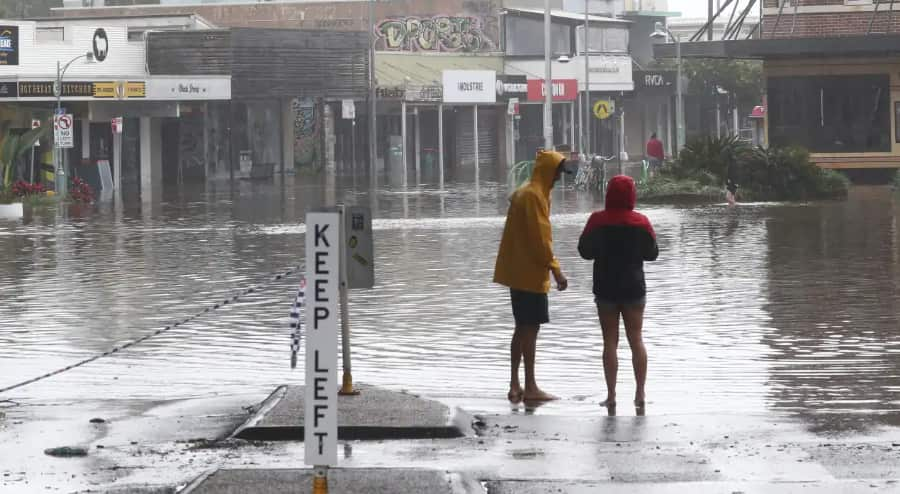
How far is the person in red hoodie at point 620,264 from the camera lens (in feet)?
36.2

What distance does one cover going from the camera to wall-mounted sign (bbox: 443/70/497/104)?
73125 mm

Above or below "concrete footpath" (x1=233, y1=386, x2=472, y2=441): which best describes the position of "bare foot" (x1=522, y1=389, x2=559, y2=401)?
below

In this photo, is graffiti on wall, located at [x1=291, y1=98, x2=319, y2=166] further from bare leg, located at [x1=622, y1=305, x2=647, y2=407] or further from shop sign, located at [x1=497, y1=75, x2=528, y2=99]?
bare leg, located at [x1=622, y1=305, x2=647, y2=407]

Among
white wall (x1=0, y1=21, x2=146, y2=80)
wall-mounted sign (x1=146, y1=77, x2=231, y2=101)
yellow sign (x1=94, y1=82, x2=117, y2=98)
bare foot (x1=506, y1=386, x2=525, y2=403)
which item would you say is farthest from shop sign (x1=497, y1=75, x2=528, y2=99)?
bare foot (x1=506, y1=386, x2=525, y2=403)

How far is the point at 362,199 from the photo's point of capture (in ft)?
143

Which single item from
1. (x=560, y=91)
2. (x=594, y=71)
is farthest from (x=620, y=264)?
(x=594, y=71)

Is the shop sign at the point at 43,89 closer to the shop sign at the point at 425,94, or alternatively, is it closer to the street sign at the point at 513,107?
the shop sign at the point at 425,94

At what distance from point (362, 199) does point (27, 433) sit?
33640 mm

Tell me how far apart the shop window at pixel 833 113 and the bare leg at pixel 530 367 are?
33500 mm

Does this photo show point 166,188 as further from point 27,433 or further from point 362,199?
point 27,433

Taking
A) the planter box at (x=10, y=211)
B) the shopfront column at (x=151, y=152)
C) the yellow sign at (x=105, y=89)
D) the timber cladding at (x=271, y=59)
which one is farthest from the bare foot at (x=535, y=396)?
the timber cladding at (x=271, y=59)

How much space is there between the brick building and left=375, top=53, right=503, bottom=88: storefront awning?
2784 cm

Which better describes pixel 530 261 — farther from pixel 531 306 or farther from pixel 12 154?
pixel 12 154

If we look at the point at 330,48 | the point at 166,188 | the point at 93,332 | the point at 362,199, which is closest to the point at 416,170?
the point at 330,48
